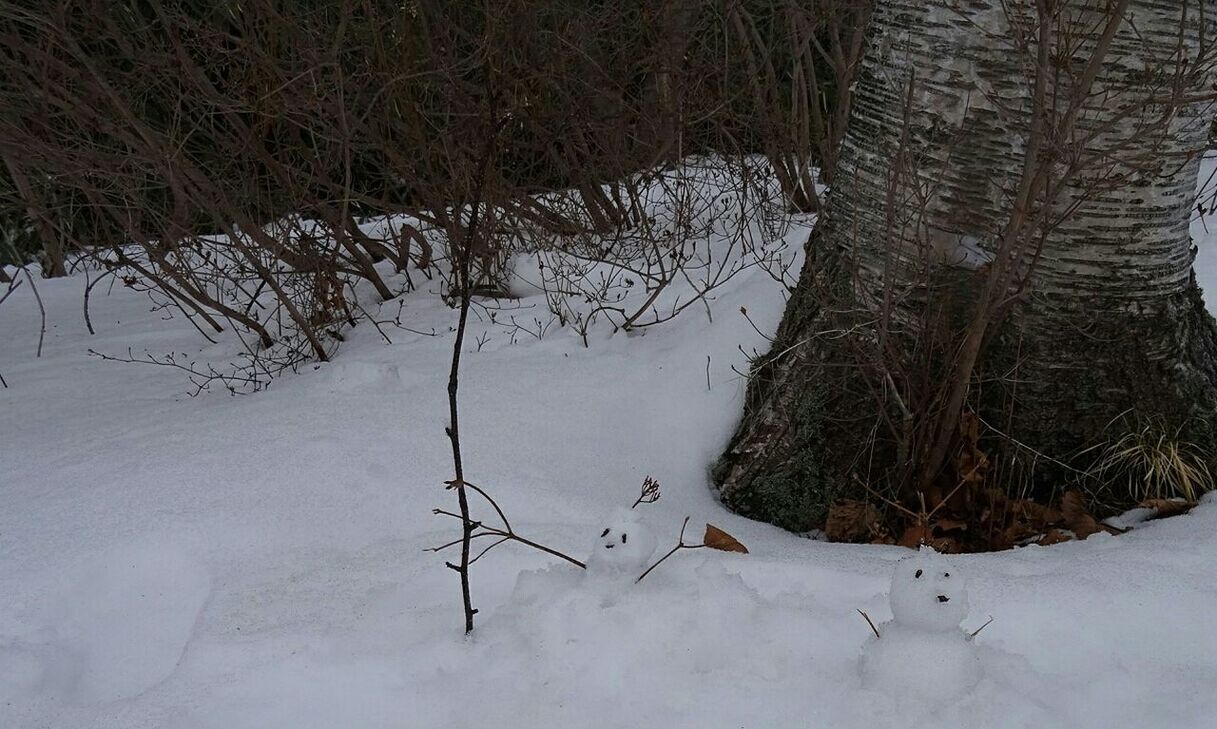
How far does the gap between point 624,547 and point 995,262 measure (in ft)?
3.27

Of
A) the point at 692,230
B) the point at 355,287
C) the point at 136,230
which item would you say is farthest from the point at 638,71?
the point at 136,230

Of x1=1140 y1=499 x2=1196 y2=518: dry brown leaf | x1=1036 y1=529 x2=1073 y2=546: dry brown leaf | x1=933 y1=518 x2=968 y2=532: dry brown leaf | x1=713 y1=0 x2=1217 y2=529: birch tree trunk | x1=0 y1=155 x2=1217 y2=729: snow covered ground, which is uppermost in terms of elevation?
x1=713 y1=0 x2=1217 y2=529: birch tree trunk

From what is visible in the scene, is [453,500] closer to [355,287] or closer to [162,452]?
[162,452]

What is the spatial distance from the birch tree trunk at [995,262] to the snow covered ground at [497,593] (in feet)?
1.07

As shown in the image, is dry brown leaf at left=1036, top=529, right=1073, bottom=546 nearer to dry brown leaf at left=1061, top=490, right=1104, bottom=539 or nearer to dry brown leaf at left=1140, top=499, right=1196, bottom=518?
dry brown leaf at left=1061, top=490, right=1104, bottom=539

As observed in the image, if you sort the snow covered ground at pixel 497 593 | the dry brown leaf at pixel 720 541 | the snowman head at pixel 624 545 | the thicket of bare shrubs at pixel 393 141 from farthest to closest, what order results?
the thicket of bare shrubs at pixel 393 141
the dry brown leaf at pixel 720 541
the snowman head at pixel 624 545
the snow covered ground at pixel 497 593

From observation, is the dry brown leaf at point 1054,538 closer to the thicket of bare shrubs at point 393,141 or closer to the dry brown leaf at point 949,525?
the dry brown leaf at point 949,525

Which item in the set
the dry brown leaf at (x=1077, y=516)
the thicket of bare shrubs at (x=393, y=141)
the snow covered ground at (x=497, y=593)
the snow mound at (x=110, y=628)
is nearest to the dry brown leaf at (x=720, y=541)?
the snow covered ground at (x=497, y=593)

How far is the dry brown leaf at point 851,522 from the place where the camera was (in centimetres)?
234

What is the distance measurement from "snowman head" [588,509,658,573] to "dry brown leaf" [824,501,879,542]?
772 mm

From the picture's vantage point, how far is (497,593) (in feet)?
6.35

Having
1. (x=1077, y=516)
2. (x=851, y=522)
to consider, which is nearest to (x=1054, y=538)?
(x=1077, y=516)

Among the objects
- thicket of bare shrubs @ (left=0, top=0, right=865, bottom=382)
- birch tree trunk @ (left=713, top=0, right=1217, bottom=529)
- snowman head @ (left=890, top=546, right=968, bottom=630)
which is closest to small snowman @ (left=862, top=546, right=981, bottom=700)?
snowman head @ (left=890, top=546, right=968, bottom=630)

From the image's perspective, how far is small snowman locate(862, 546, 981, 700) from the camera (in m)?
1.51
